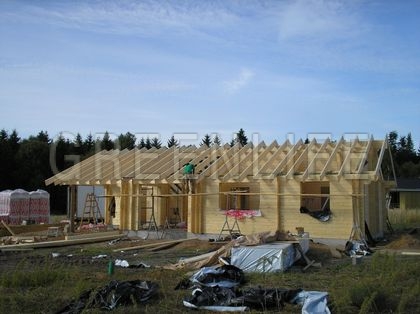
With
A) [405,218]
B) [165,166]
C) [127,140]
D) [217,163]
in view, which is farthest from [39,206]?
[127,140]

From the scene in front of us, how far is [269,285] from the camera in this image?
26.7ft

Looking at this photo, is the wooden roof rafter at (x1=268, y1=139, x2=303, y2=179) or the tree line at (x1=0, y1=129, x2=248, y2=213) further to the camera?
the tree line at (x1=0, y1=129, x2=248, y2=213)

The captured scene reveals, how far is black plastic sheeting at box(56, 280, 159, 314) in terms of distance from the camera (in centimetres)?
617

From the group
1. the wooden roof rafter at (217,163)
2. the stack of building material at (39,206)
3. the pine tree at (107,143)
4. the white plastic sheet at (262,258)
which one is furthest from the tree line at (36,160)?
the white plastic sheet at (262,258)

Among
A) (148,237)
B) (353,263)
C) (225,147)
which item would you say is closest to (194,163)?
(225,147)

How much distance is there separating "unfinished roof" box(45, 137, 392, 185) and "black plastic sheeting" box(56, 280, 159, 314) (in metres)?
8.80

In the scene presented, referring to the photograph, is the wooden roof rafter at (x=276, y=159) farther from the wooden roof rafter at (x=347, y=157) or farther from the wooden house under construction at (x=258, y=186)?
the wooden roof rafter at (x=347, y=157)

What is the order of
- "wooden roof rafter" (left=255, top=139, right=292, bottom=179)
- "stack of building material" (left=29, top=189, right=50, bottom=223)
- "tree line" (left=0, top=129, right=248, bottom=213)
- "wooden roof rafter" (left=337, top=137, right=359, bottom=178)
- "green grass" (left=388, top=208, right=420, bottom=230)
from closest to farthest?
"wooden roof rafter" (left=337, top=137, right=359, bottom=178) < "wooden roof rafter" (left=255, top=139, right=292, bottom=179) < "green grass" (left=388, top=208, right=420, bottom=230) < "stack of building material" (left=29, top=189, right=50, bottom=223) < "tree line" (left=0, top=129, right=248, bottom=213)

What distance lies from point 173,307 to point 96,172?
1413 centimetres

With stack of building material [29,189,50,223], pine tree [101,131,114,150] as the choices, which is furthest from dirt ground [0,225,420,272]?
pine tree [101,131,114,150]

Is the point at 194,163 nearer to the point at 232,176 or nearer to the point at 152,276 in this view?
the point at 232,176

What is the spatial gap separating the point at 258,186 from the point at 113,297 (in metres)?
10.9

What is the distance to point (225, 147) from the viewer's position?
1928 cm

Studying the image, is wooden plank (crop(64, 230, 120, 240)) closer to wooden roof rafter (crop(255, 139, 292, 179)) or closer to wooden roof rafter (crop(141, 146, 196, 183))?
wooden roof rafter (crop(141, 146, 196, 183))
